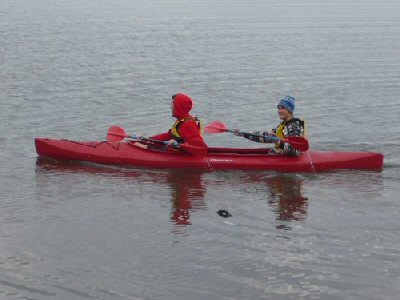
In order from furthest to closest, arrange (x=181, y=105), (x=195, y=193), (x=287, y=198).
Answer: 1. (x=181, y=105)
2. (x=195, y=193)
3. (x=287, y=198)

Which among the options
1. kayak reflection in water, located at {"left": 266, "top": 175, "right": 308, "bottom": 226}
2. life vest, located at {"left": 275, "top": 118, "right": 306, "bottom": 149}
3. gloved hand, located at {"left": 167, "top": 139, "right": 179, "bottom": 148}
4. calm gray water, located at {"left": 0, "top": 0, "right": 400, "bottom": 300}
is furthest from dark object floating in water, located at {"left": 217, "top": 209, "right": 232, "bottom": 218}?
life vest, located at {"left": 275, "top": 118, "right": 306, "bottom": 149}

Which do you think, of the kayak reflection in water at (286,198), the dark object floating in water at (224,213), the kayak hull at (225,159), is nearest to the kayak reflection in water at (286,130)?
the kayak hull at (225,159)

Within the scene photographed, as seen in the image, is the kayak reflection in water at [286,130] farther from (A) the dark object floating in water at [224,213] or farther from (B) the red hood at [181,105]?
(A) the dark object floating in water at [224,213]

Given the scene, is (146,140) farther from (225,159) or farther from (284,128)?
(284,128)

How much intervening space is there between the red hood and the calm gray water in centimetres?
128

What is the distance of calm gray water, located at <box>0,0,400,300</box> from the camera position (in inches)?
433

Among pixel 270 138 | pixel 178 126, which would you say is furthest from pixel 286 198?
pixel 178 126

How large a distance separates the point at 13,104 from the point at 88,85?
13.2 feet

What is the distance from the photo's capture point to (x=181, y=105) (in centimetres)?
1642

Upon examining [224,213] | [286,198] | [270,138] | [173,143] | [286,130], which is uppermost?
[286,130]

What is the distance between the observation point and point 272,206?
46.9 ft

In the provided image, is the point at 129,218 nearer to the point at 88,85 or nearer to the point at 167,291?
the point at 167,291

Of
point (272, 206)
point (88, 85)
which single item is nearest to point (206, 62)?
point (88, 85)

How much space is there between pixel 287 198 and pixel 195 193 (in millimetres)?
Result: 1797
